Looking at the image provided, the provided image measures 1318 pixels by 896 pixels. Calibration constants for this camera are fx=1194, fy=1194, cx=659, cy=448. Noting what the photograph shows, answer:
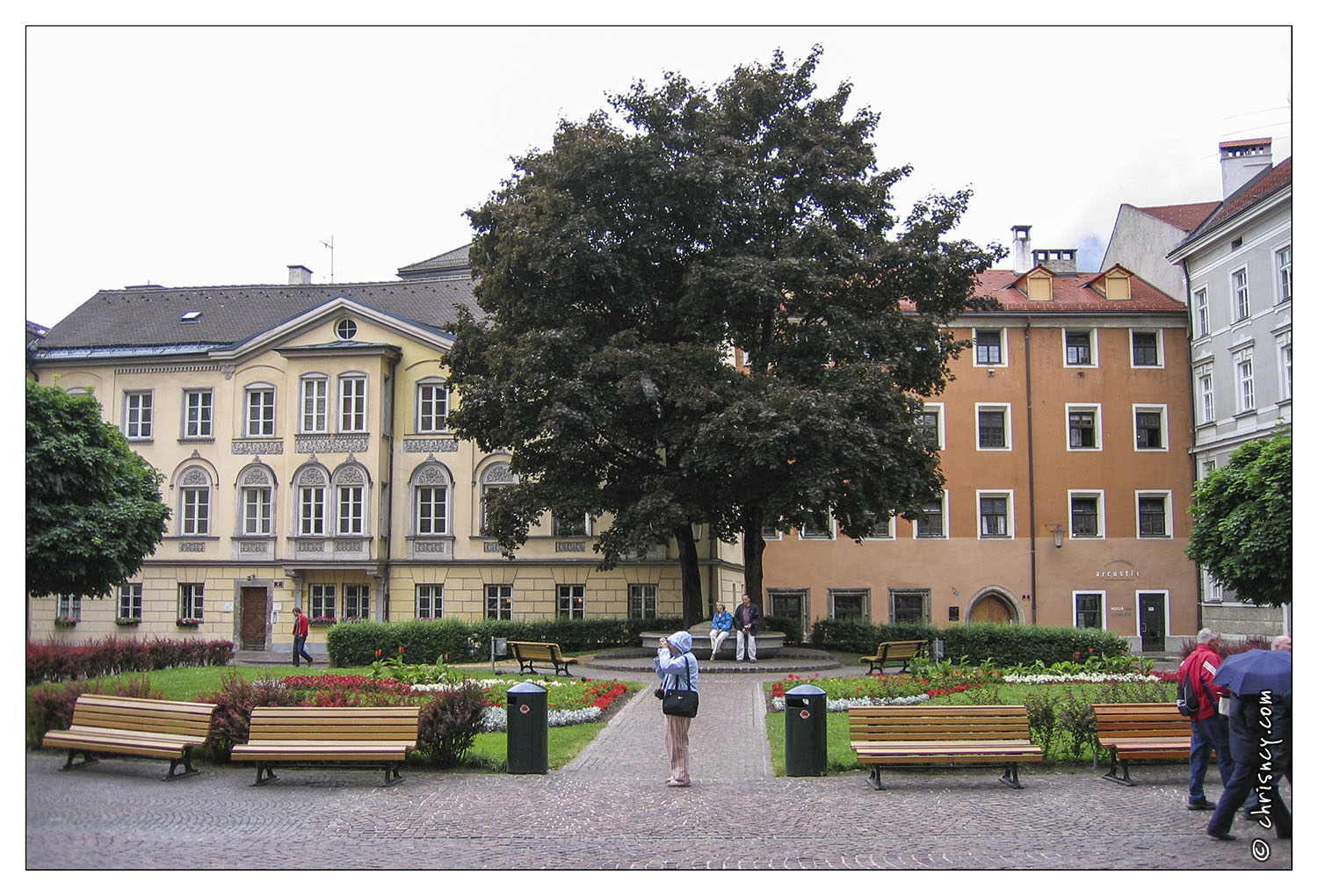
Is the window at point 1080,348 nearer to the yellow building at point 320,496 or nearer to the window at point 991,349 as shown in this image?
the window at point 991,349

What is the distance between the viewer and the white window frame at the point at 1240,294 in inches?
1185

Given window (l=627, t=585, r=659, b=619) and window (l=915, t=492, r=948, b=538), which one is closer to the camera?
window (l=627, t=585, r=659, b=619)

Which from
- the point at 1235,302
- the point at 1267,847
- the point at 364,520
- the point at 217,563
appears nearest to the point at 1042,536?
the point at 1235,302

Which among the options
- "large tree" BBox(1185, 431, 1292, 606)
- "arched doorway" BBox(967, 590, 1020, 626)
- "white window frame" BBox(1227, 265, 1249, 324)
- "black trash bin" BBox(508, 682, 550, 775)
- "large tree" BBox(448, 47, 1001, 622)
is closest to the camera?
"black trash bin" BBox(508, 682, 550, 775)

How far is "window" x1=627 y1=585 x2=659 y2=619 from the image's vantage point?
38.2 metres

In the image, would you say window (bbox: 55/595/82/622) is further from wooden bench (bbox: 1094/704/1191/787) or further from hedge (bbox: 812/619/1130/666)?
wooden bench (bbox: 1094/704/1191/787)

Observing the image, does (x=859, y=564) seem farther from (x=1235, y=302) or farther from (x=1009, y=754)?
(x=1009, y=754)

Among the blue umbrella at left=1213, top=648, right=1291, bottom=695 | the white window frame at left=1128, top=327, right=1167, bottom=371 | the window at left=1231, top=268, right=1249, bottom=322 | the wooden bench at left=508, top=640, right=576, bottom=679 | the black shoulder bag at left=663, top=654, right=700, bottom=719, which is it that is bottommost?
the wooden bench at left=508, top=640, right=576, bottom=679

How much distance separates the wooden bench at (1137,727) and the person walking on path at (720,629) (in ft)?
51.6

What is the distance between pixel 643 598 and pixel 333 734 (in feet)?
84.3

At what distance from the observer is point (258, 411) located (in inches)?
1553

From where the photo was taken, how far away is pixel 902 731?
42.2 feet

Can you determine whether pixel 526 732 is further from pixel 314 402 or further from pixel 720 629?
pixel 314 402

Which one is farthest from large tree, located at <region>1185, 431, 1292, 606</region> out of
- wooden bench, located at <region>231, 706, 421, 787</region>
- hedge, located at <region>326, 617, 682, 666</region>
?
wooden bench, located at <region>231, 706, 421, 787</region>
